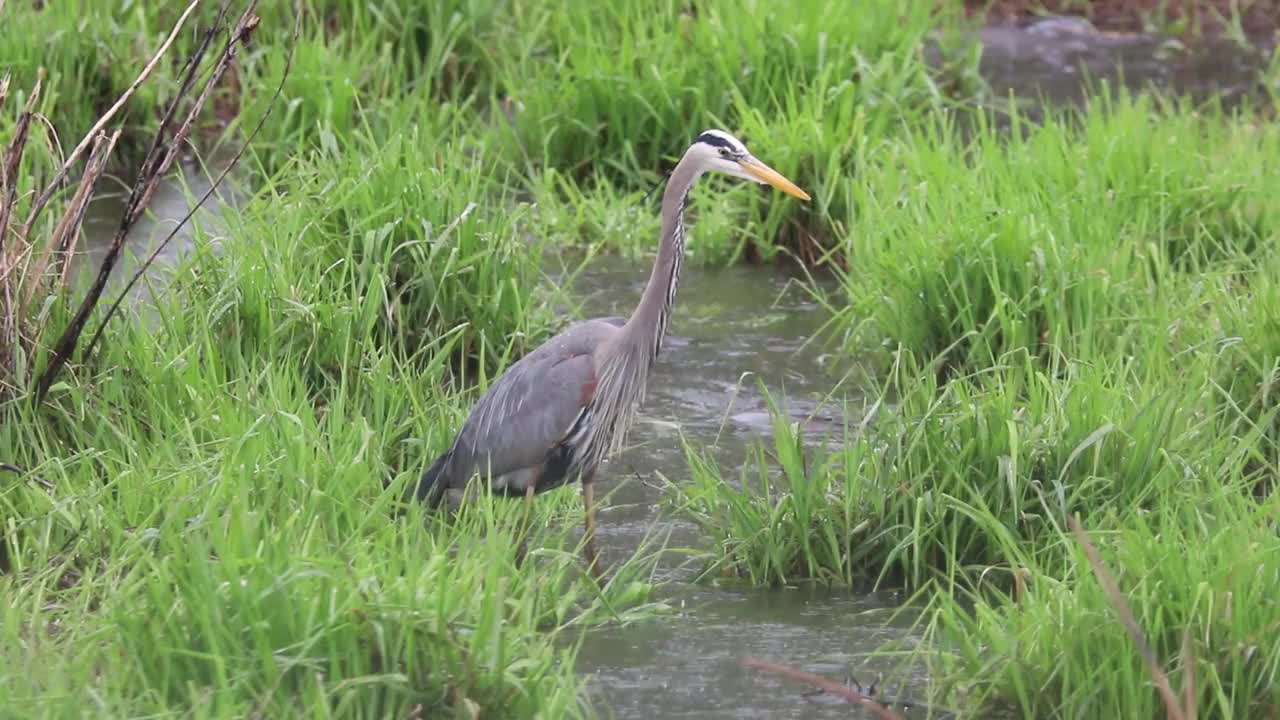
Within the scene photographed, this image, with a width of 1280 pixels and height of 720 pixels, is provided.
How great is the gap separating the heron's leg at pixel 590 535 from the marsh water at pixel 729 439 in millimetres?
67

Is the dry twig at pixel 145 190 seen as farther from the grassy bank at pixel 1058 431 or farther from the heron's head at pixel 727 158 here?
the grassy bank at pixel 1058 431

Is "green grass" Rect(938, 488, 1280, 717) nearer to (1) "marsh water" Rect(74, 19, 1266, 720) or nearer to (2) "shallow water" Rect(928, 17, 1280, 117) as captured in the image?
(1) "marsh water" Rect(74, 19, 1266, 720)

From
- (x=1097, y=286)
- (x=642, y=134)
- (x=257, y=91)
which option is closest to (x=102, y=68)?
(x=257, y=91)

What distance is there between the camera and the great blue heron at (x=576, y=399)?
4992 millimetres

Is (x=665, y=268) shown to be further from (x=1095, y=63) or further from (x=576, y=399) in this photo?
(x=1095, y=63)

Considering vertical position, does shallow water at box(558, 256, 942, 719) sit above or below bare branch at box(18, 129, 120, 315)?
below

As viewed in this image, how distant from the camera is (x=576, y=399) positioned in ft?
16.7

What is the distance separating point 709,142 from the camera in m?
5.23

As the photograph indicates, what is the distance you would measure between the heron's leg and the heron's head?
88 cm

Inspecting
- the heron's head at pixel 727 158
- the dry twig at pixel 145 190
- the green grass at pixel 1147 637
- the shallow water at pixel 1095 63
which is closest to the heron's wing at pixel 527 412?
the heron's head at pixel 727 158

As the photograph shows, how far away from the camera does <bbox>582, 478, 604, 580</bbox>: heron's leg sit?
A: 4.88 m

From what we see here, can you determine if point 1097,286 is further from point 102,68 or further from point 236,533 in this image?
point 102,68

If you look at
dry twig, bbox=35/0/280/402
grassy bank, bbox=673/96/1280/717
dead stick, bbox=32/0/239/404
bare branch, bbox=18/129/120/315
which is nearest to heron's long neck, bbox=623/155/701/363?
grassy bank, bbox=673/96/1280/717

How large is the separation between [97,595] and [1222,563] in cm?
230
